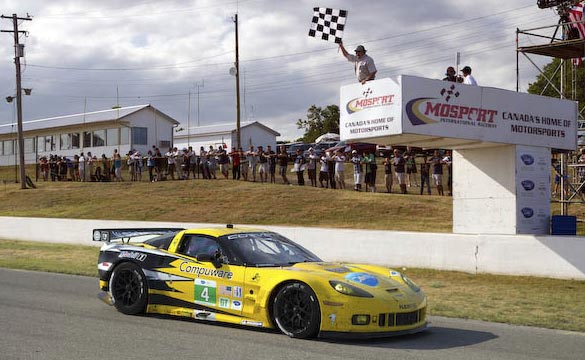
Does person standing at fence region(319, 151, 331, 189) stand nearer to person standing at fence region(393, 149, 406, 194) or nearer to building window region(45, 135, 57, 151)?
person standing at fence region(393, 149, 406, 194)

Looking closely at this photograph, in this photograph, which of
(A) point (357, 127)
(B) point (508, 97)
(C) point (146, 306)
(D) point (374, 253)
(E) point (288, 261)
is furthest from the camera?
(D) point (374, 253)

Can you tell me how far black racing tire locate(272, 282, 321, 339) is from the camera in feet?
22.9

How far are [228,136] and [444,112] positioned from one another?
4020 cm

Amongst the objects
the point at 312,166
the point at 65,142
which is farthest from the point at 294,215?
the point at 65,142

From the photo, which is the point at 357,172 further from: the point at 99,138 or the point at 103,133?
the point at 99,138

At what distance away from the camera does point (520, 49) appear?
18.3m

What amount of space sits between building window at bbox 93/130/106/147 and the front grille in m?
44.2

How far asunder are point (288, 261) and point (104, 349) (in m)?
2.37

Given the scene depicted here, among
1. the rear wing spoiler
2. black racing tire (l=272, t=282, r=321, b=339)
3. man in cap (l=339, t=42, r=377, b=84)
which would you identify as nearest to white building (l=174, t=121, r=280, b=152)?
man in cap (l=339, t=42, r=377, b=84)

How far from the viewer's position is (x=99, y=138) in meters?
49.1

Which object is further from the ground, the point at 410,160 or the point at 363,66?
the point at 363,66

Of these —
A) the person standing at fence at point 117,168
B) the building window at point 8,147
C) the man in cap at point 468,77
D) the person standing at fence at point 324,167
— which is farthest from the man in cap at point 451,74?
the building window at point 8,147

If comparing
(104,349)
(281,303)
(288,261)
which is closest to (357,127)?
(288,261)

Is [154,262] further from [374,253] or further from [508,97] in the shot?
[508,97]
